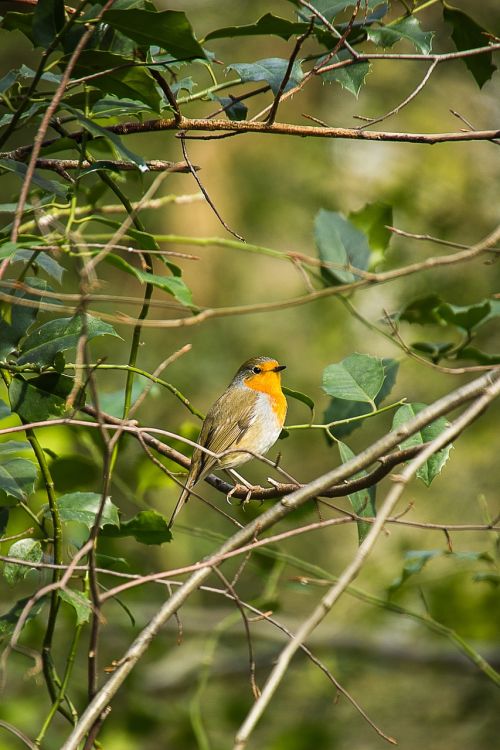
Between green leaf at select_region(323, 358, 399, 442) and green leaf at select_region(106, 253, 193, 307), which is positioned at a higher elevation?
green leaf at select_region(106, 253, 193, 307)

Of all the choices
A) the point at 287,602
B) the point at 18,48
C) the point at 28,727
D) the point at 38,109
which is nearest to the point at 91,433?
the point at 38,109

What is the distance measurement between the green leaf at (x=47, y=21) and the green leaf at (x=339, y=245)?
69 cm

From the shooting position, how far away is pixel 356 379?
5.24 feet

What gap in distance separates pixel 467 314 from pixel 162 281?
2.65ft

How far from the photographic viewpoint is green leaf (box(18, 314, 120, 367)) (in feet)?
4.52

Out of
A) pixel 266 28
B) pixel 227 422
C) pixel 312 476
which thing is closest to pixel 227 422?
pixel 227 422

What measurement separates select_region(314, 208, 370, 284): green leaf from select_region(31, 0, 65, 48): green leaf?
2.28ft

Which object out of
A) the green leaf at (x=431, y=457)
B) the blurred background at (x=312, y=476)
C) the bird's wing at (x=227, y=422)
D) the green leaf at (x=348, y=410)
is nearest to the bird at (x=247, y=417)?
the bird's wing at (x=227, y=422)

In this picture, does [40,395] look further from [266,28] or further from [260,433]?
[260,433]

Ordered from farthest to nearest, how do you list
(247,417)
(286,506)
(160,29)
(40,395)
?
(247,417) < (40,395) < (160,29) < (286,506)

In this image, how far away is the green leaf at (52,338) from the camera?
4.52ft

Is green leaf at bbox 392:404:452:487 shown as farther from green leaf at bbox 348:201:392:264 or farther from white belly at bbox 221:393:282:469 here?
white belly at bbox 221:393:282:469

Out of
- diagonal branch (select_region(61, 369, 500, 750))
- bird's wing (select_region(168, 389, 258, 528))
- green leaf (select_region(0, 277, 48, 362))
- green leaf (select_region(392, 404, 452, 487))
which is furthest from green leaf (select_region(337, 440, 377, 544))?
bird's wing (select_region(168, 389, 258, 528))

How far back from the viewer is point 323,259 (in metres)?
1.71
